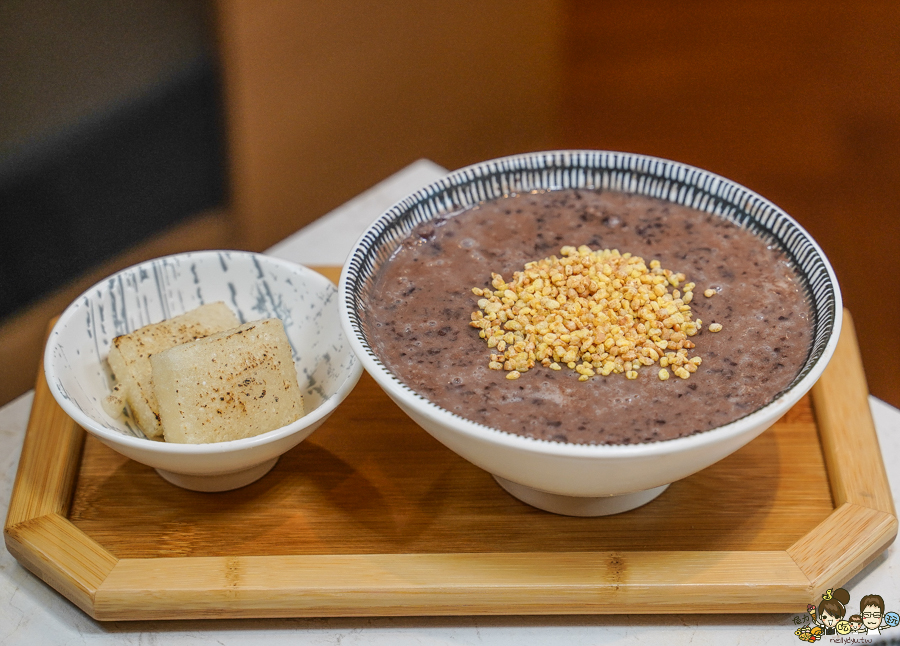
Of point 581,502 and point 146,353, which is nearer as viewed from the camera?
point 581,502

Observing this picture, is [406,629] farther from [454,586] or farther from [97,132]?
[97,132]

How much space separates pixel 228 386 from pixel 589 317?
2.02 ft

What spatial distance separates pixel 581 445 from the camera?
4.24 feet

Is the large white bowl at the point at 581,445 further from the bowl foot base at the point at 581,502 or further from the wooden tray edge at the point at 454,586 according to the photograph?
the wooden tray edge at the point at 454,586

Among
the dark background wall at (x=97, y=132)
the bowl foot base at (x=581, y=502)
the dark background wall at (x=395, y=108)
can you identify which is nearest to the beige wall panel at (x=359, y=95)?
the dark background wall at (x=395, y=108)

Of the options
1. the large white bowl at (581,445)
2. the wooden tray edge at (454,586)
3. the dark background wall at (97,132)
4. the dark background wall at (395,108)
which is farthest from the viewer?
the dark background wall at (395,108)

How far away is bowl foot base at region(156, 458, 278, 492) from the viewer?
5.33 ft

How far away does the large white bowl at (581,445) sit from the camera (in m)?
1.30

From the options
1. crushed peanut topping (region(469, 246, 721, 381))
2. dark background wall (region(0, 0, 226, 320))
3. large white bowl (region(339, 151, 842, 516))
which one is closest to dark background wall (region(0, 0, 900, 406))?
dark background wall (region(0, 0, 226, 320))

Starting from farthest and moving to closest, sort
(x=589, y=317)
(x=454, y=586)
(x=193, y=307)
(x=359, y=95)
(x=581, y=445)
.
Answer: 1. (x=359, y=95)
2. (x=193, y=307)
3. (x=589, y=317)
4. (x=454, y=586)
5. (x=581, y=445)

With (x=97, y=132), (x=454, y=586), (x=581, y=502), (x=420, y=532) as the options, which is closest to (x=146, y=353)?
(x=420, y=532)

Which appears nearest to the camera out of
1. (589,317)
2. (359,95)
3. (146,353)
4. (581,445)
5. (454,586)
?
(581,445)

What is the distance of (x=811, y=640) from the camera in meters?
1.49

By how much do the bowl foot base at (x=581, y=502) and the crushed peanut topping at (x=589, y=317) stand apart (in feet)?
0.76
